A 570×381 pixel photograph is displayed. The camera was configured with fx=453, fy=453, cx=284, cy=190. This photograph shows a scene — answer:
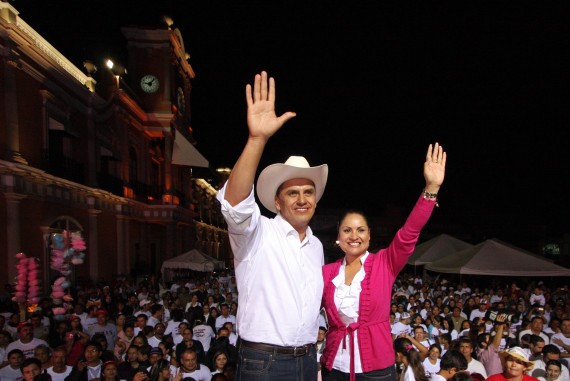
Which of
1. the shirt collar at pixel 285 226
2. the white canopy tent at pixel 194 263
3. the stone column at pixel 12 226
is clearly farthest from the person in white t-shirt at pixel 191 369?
the white canopy tent at pixel 194 263

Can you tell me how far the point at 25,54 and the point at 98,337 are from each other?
1047 cm

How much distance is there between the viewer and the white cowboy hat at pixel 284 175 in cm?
264

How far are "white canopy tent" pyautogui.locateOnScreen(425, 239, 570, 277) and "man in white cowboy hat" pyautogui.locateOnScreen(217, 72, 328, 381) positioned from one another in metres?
9.89

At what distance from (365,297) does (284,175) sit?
92 cm

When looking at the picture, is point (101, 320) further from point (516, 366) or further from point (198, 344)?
point (516, 366)

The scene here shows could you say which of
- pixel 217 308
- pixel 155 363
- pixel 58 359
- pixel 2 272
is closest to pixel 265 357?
pixel 155 363

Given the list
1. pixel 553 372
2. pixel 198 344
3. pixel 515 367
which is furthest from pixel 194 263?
pixel 515 367

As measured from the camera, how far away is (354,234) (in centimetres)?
299

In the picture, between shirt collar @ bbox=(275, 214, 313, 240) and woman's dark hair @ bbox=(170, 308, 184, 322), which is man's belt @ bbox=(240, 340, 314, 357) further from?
woman's dark hair @ bbox=(170, 308, 184, 322)

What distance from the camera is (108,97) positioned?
68.5ft

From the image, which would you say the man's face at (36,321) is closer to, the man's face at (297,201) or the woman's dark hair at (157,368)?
the woman's dark hair at (157,368)

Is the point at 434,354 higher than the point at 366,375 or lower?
lower

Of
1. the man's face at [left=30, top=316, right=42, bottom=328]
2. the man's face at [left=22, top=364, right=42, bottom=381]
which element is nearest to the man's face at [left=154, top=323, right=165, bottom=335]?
the man's face at [left=30, top=316, right=42, bottom=328]

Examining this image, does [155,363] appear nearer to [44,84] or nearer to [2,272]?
[2,272]
